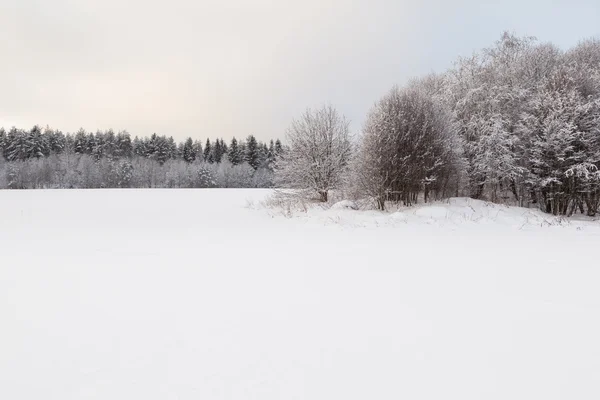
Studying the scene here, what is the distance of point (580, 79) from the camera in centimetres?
2102

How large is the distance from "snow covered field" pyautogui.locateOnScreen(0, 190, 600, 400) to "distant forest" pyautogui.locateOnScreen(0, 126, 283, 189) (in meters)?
58.2

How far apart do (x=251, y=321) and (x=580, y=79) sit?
2704 cm

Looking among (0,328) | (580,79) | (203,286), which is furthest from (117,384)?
(580,79)

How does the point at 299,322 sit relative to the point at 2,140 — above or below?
below

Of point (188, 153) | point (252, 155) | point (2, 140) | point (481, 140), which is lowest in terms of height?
point (481, 140)

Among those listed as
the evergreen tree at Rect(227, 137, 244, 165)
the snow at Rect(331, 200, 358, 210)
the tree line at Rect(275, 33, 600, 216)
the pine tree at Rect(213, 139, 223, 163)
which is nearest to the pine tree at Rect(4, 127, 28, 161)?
the pine tree at Rect(213, 139, 223, 163)

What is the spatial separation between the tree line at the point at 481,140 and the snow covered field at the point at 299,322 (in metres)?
10.2

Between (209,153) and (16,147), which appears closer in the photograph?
(16,147)

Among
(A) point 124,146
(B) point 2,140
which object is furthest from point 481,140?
(B) point 2,140

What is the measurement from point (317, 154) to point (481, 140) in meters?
11.1

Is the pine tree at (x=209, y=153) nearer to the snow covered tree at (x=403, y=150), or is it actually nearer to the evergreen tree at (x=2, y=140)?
the evergreen tree at (x=2, y=140)

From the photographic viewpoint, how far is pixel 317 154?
23.3 meters

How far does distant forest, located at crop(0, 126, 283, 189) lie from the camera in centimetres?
6588

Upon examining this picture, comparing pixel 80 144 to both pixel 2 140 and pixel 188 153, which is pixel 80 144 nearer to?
pixel 2 140
